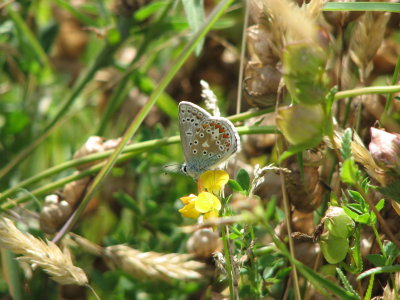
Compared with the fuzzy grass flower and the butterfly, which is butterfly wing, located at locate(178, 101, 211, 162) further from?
the fuzzy grass flower

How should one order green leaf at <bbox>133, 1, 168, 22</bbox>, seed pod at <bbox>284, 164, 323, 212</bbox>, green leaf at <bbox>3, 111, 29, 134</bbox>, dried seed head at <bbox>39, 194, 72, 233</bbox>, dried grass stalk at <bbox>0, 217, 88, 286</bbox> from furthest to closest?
green leaf at <bbox>3, 111, 29, 134</bbox>
green leaf at <bbox>133, 1, 168, 22</bbox>
dried seed head at <bbox>39, 194, 72, 233</bbox>
seed pod at <bbox>284, 164, 323, 212</bbox>
dried grass stalk at <bbox>0, 217, 88, 286</bbox>

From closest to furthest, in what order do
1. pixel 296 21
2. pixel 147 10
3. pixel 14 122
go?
pixel 296 21
pixel 147 10
pixel 14 122

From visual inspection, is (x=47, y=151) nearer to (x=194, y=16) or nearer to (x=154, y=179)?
(x=154, y=179)

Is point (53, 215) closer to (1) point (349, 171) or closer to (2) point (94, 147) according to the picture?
(2) point (94, 147)

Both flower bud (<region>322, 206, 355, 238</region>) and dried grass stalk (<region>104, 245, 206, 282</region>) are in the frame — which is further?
dried grass stalk (<region>104, 245, 206, 282</region>)

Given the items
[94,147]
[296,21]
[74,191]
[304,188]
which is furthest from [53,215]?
[296,21]

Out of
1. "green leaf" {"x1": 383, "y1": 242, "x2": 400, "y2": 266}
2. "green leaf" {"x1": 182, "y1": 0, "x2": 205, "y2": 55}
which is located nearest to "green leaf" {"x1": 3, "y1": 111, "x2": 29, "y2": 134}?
"green leaf" {"x1": 182, "y1": 0, "x2": 205, "y2": 55}
